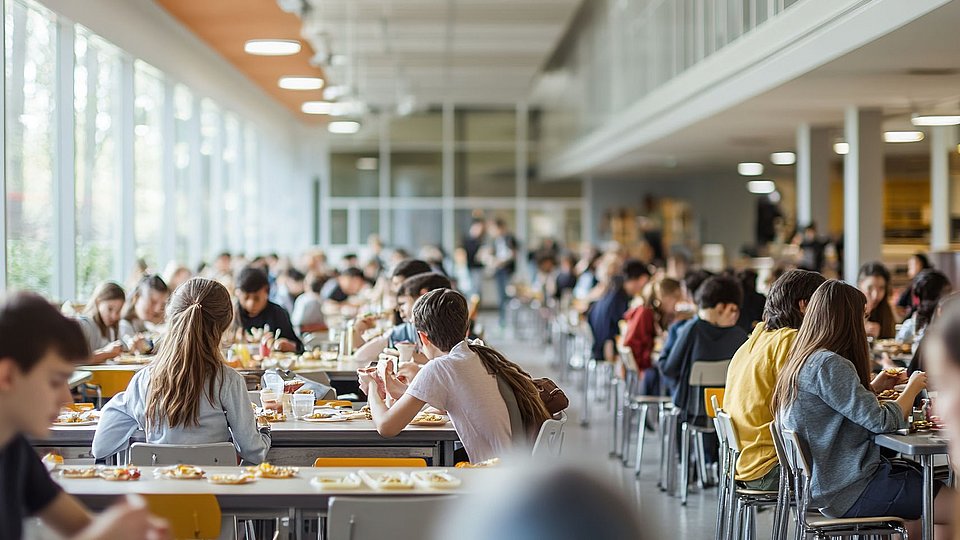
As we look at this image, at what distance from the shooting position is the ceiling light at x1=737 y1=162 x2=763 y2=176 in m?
21.1

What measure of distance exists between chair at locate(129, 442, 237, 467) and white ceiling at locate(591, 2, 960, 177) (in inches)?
173

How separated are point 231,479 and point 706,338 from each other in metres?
3.90

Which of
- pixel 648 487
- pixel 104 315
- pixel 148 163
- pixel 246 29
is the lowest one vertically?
pixel 648 487

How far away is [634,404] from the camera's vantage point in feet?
26.7

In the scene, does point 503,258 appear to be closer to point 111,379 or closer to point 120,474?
point 111,379

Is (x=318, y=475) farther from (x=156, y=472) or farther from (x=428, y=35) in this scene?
(x=428, y=35)

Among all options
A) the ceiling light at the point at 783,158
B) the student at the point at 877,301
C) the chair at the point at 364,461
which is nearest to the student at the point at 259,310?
the chair at the point at 364,461

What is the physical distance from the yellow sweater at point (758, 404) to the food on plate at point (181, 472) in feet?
7.66

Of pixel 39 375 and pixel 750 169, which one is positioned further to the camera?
pixel 750 169

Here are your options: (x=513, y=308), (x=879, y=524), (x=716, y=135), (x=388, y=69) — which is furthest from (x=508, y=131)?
(x=879, y=524)

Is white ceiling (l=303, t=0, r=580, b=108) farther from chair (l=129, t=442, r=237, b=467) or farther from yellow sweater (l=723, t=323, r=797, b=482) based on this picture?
chair (l=129, t=442, r=237, b=467)

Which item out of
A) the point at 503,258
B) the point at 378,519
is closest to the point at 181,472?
the point at 378,519

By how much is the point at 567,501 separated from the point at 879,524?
3.42 m

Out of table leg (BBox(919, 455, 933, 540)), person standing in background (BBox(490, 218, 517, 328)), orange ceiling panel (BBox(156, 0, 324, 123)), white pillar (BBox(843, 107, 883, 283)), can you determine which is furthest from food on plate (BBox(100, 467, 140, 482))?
person standing in background (BBox(490, 218, 517, 328))
